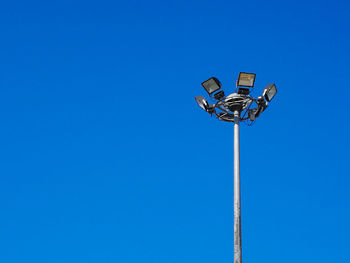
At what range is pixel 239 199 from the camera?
46.8 feet

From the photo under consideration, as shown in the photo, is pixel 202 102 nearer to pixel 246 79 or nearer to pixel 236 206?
pixel 246 79

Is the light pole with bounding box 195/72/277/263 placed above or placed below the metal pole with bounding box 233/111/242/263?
above

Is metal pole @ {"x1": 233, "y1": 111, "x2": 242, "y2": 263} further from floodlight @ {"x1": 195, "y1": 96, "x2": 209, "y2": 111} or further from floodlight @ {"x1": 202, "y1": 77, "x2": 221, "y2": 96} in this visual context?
floodlight @ {"x1": 202, "y1": 77, "x2": 221, "y2": 96}

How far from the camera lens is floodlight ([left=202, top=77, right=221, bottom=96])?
16828 mm

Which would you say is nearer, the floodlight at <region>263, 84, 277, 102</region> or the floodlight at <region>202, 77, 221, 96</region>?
the floodlight at <region>263, 84, 277, 102</region>

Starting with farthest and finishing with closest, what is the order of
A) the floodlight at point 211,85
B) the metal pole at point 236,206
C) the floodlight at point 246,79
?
the floodlight at point 211,85 < the floodlight at point 246,79 < the metal pole at point 236,206

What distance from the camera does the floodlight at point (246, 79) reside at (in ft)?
53.0

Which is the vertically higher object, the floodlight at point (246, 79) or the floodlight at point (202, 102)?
the floodlight at point (246, 79)

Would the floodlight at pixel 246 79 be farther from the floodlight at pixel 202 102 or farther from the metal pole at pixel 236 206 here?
the metal pole at pixel 236 206

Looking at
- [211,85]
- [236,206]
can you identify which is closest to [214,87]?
[211,85]

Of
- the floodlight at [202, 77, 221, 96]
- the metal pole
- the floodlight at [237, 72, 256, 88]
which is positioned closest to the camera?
the metal pole

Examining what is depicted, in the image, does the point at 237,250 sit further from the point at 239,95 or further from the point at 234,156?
the point at 239,95

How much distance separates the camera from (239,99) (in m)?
16.2

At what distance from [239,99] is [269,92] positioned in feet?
3.39
